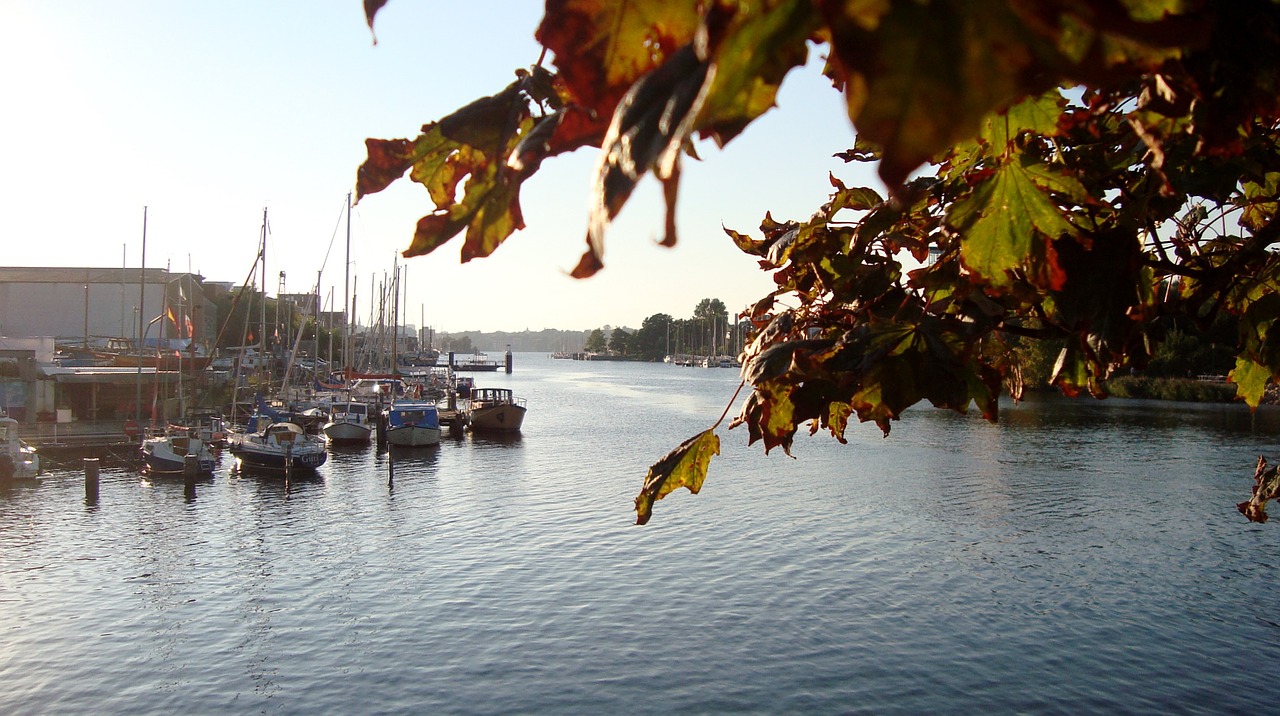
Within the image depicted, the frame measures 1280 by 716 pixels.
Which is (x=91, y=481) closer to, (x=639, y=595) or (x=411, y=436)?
(x=411, y=436)

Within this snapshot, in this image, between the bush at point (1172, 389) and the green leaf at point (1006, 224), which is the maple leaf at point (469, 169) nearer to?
the green leaf at point (1006, 224)

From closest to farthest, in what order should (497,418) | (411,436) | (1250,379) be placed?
(1250,379) → (411,436) → (497,418)

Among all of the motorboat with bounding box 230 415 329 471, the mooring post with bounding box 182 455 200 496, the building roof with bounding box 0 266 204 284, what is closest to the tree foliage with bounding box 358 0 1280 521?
the mooring post with bounding box 182 455 200 496

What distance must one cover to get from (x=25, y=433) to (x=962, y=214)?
4784 centimetres

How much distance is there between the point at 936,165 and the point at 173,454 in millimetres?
37684

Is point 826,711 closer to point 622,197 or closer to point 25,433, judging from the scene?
point 622,197

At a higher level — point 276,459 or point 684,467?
point 684,467

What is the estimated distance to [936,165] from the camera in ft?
8.18

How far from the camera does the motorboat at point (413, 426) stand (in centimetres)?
4628

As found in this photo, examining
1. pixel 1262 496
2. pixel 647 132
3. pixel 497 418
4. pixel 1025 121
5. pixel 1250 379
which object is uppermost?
pixel 1025 121

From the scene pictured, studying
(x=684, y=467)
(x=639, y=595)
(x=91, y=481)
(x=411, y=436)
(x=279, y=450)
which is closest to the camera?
(x=684, y=467)

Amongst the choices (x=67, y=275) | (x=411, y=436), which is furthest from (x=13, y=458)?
(x=67, y=275)

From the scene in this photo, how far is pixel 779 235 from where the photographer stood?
252cm

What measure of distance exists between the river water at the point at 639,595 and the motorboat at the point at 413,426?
818 cm
